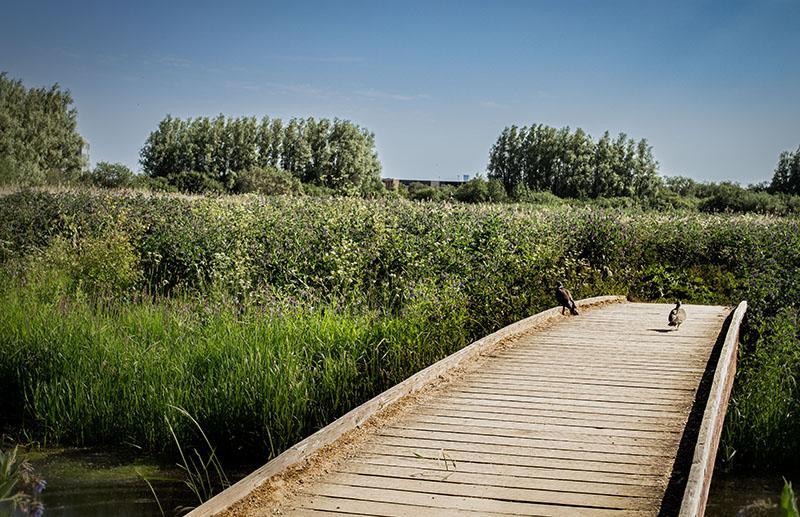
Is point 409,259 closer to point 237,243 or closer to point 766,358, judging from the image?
point 237,243

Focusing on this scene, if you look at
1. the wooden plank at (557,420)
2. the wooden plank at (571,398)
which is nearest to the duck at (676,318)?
the wooden plank at (571,398)

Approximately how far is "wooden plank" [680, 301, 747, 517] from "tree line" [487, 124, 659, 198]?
3964 centimetres

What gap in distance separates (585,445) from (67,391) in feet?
15.8

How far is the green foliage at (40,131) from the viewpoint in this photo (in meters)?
40.5

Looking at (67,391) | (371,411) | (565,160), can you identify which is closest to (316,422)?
(371,411)

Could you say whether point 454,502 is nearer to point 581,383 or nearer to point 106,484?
point 581,383

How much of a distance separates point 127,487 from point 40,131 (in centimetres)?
4290

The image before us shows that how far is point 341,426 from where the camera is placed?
16.1 feet

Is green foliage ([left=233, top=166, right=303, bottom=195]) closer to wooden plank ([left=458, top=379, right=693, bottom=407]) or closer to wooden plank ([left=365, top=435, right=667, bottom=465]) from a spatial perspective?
wooden plank ([left=458, top=379, right=693, bottom=407])

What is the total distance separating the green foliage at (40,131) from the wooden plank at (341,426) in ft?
117

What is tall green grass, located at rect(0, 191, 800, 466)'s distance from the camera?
680 centimetres

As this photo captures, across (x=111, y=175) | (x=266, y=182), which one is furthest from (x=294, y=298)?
(x=266, y=182)

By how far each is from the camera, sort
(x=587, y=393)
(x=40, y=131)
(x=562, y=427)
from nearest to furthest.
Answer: (x=562, y=427), (x=587, y=393), (x=40, y=131)

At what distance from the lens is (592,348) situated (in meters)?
8.14
